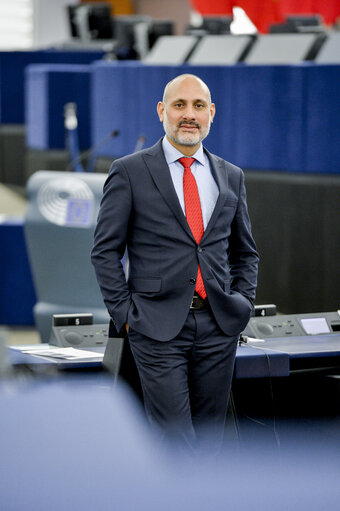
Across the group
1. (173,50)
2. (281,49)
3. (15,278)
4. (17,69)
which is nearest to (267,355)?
(15,278)

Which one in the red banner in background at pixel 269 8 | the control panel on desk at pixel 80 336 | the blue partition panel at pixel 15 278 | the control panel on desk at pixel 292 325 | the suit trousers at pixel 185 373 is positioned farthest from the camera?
the red banner in background at pixel 269 8

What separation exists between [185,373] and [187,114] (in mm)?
679

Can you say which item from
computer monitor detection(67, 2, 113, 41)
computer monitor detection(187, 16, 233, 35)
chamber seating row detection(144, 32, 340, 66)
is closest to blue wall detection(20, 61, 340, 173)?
chamber seating row detection(144, 32, 340, 66)

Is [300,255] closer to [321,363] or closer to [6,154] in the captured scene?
[321,363]

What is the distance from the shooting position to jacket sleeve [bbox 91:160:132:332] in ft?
8.80

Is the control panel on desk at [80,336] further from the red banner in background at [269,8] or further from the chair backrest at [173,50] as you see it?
the red banner in background at [269,8]

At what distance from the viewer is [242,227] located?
2.83 meters

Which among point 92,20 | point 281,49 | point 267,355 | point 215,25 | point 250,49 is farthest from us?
point 92,20

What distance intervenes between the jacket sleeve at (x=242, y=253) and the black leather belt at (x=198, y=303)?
0.17m

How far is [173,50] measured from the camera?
8.03m

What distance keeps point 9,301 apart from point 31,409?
17.0ft

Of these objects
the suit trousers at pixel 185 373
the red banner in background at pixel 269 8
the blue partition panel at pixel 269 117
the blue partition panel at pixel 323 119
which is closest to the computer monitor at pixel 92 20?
the red banner in background at pixel 269 8

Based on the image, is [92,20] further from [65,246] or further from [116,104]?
[65,246]

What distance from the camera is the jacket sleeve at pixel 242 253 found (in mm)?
2836
